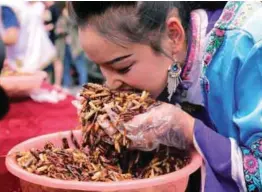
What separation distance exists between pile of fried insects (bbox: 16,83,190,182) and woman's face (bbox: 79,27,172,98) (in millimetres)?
24

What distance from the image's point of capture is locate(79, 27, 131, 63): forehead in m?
1.03

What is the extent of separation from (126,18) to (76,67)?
3.90 m

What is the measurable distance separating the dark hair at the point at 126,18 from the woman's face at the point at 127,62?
0.02 metres

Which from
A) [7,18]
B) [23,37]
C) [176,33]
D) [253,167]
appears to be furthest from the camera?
[23,37]

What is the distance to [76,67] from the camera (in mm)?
4902

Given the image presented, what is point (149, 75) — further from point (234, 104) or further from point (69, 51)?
point (69, 51)

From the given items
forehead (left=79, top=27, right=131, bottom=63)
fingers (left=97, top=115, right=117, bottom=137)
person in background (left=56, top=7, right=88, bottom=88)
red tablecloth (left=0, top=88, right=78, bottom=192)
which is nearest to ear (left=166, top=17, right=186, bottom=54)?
forehead (left=79, top=27, right=131, bottom=63)

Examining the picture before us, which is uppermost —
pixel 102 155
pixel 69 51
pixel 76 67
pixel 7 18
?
pixel 102 155

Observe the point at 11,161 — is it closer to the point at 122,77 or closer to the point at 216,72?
the point at 122,77

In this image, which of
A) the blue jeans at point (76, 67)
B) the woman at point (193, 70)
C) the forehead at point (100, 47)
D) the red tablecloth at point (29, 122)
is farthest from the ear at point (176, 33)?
the blue jeans at point (76, 67)

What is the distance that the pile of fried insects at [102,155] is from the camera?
0.99 metres

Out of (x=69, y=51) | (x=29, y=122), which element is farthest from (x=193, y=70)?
(x=69, y=51)

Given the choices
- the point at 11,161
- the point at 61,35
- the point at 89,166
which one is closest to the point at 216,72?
the point at 89,166

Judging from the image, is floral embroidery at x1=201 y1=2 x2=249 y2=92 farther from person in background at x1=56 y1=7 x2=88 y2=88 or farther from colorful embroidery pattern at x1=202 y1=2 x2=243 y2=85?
person in background at x1=56 y1=7 x2=88 y2=88
